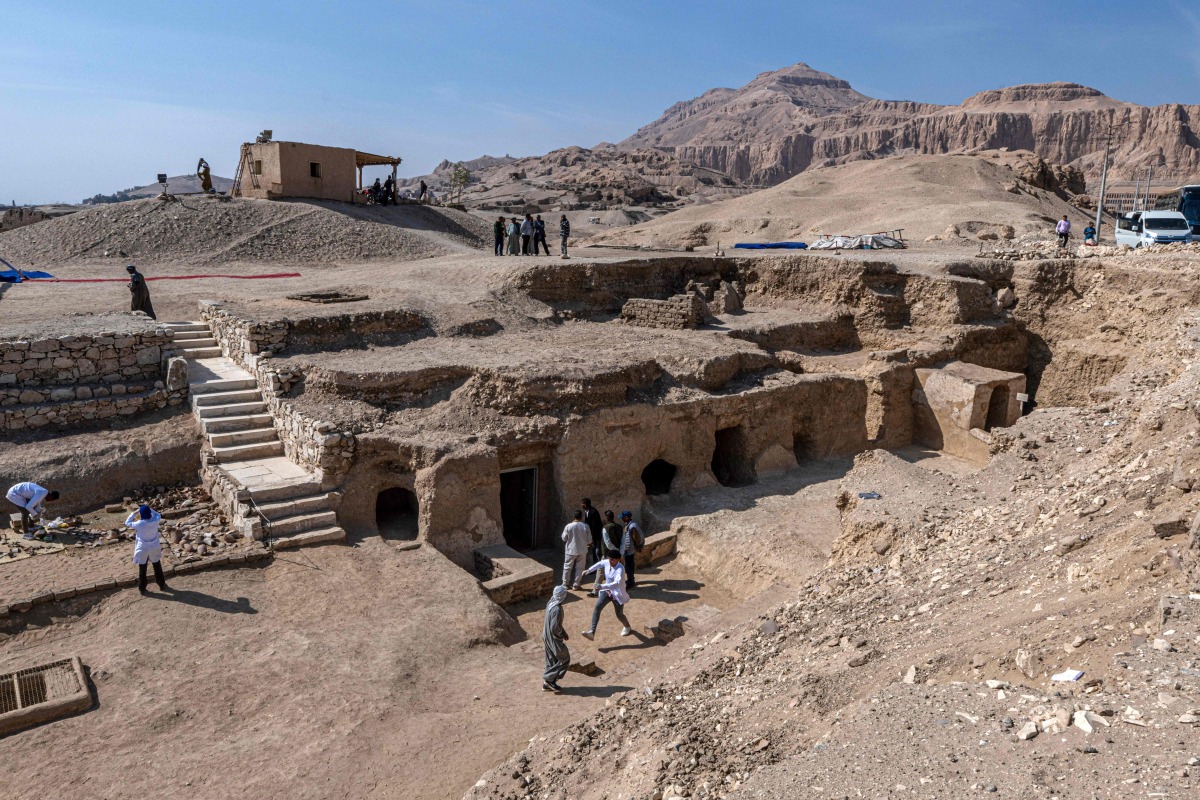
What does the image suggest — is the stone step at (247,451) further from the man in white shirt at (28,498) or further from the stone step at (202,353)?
the stone step at (202,353)

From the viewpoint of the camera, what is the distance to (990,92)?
99500 millimetres

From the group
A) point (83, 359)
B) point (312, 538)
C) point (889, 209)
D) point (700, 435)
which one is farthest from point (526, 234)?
point (889, 209)

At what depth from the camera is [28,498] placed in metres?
9.91

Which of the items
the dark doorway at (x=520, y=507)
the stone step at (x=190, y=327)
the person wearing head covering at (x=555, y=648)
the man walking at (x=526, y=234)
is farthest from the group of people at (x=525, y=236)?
the person wearing head covering at (x=555, y=648)

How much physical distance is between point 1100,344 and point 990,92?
98.3 m

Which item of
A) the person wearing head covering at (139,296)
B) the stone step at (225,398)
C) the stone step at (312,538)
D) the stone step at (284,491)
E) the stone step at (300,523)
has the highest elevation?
the person wearing head covering at (139,296)

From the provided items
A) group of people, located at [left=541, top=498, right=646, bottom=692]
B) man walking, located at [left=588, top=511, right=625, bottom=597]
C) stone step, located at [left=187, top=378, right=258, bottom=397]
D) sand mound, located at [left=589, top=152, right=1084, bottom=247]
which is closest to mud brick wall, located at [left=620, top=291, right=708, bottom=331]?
group of people, located at [left=541, top=498, right=646, bottom=692]

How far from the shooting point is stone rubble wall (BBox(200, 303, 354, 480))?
420 inches

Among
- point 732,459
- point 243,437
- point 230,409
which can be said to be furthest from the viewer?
point 732,459

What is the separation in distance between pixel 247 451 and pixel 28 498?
2643 mm

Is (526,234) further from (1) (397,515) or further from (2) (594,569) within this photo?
(2) (594,569)

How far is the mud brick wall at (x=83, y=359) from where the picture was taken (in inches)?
465

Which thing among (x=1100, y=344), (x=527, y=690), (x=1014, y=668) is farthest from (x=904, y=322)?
(x=1014, y=668)

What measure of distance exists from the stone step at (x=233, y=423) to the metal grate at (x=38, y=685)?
494 centimetres
